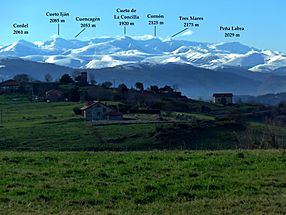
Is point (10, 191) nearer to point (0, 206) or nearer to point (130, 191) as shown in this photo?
point (0, 206)

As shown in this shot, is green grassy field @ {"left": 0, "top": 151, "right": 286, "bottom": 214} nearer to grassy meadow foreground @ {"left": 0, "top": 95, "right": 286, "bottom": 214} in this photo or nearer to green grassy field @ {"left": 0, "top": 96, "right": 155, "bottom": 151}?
grassy meadow foreground @ {"left": 0, "top": 95, "right": 286, "bottom": 214}

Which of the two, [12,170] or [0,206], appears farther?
[12,170]

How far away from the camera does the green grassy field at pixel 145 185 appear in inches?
421

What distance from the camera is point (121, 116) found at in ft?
273

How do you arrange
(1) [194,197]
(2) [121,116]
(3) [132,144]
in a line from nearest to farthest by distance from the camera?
1. (1) [194,197]
2. (3) [132,144]
3. (2) [121,116]

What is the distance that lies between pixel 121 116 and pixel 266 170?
6873 centimetres

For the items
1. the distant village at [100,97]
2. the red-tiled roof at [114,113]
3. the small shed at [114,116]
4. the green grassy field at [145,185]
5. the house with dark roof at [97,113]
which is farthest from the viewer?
the distant village at [100,97]

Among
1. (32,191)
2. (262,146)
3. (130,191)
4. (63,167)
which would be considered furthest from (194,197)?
(262,146)

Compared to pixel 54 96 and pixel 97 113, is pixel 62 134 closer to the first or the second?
pixel 97 113

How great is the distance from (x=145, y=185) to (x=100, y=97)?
96371 mm

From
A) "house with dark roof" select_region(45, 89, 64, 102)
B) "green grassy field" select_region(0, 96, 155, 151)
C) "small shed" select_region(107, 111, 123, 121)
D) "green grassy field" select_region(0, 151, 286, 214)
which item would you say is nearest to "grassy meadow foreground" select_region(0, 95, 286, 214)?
"green grassy field" select_region(0, 151, 286, 214)

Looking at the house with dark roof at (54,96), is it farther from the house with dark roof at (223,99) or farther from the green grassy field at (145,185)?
the green grassy field at (145,185)

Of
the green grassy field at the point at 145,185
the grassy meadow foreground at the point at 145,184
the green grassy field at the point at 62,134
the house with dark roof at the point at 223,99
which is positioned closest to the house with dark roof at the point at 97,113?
the green grassy field at the point at 62,134

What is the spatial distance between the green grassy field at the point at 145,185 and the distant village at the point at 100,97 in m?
65.0
